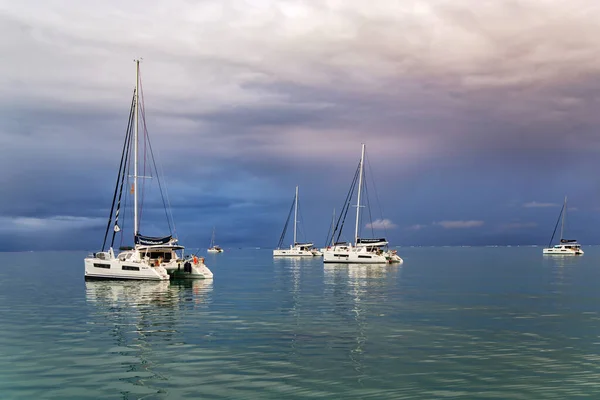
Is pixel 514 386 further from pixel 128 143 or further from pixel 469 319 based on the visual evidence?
pixel 128 143

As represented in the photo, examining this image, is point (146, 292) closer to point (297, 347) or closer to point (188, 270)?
point (188, 270)

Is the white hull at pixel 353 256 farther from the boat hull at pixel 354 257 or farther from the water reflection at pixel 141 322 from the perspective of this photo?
the water reflection at pixel 141 322

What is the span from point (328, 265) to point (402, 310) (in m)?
64.7

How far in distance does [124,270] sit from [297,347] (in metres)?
39.8

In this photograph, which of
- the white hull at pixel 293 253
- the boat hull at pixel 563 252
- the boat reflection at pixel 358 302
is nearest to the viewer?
the boat reflection at pixel 358 302

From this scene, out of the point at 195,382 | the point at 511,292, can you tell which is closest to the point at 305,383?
the point at 195,382

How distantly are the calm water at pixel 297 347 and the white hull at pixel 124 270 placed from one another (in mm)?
11416

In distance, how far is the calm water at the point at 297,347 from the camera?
18609 mm

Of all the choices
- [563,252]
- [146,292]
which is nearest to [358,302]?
[146,292]

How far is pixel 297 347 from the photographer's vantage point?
25.3 m

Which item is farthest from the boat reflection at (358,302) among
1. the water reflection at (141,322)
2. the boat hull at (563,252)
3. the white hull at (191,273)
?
the boat hull at (563,252)

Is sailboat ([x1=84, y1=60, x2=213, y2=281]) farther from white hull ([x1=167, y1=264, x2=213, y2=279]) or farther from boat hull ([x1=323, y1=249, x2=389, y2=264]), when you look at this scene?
boat hull ([x1=323, y1=249, x2=389, y2=264])

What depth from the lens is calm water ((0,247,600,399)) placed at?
1861 cm

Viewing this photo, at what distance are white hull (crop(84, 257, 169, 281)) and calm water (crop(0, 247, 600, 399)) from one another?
11416mm
